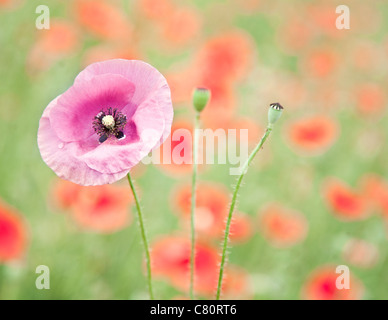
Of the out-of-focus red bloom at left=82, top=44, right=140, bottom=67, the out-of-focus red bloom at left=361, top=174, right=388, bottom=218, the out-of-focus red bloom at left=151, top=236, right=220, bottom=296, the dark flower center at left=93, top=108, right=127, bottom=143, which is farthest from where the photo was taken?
the out-of-focus red bloom at left=82, top=44, right=140, bottom=67

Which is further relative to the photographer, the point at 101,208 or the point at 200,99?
the point at 101,208

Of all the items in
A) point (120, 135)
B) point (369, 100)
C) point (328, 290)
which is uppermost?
point (369, 100)

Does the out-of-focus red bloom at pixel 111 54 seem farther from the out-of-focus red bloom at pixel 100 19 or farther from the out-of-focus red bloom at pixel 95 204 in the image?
the out-of-focus red bloom at pixel 95 204

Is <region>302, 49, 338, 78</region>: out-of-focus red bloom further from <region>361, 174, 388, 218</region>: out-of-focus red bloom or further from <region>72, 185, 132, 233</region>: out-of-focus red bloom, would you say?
<region>72, 185, 132, 233</region>: out-of-focus red bloom

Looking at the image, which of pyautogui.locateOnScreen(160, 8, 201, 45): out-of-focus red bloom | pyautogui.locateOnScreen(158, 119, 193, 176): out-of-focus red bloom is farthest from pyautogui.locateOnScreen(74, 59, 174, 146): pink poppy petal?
pyautogui.locateOnScreen(160, 8, 201, 45): out-of-focus red bloom

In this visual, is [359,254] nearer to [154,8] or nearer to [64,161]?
[64,161]

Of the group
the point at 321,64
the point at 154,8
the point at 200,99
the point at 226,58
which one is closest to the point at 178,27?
the point at 154,8
